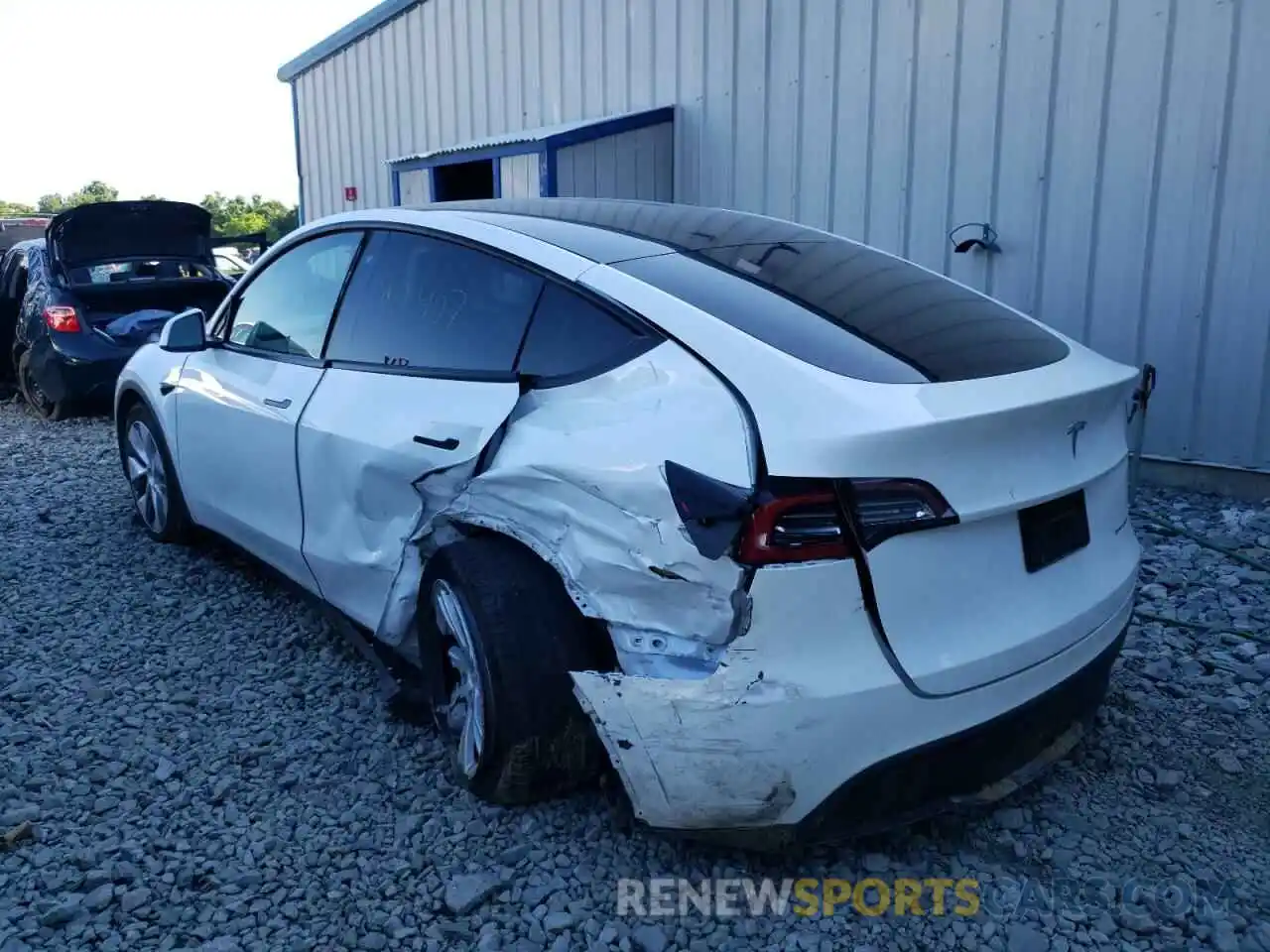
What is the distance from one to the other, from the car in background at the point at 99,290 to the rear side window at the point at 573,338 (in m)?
6.58

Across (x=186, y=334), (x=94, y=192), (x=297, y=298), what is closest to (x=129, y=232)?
(x=186, y=334)

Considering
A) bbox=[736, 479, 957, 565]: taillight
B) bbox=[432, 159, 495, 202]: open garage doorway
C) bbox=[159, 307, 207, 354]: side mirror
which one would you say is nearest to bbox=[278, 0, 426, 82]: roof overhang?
bbox=[432, 159, 495, 202]: open garage doorway

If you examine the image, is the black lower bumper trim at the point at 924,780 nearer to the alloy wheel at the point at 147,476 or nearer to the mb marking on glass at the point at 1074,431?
the mb marking on glass at the point at 1074,431

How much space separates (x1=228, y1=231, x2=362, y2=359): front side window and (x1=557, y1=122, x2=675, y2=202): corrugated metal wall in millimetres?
4095

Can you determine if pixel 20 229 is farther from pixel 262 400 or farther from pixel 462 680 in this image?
pixel 462 680

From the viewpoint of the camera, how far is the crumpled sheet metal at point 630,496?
2117 mm

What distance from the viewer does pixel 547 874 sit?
97.3 inches

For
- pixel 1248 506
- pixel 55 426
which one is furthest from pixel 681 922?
pixel 55 426

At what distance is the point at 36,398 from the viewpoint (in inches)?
348

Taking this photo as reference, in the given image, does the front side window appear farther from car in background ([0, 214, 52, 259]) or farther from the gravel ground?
car in background ([0, 214, 52, 259])

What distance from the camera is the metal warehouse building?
17.6 ft

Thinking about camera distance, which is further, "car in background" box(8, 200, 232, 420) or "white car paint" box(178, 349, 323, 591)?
"car in background" box(8, 200, 232, 420)

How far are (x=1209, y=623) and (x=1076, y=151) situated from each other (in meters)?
3.06

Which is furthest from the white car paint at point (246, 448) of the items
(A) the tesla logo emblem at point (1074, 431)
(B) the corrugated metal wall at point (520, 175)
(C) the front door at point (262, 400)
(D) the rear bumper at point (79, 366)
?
(D) the rear bumper at point (79, 366)
